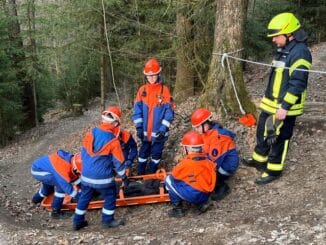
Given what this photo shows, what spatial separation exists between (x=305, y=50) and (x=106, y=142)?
10.0 feet

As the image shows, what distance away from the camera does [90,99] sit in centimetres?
3222

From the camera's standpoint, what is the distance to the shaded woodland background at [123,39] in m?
10.2

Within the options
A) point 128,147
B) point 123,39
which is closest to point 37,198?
point 128,147

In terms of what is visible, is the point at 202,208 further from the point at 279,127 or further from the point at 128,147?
the point at 128,147

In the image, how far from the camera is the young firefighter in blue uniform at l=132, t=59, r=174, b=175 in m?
7.60

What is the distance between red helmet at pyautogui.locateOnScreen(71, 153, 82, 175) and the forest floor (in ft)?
2.61

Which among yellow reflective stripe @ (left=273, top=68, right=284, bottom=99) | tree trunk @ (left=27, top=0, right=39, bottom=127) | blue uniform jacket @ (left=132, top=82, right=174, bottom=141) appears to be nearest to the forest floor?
blue uniform jacket @ (left=132, top=82, right=174, bottom=141)

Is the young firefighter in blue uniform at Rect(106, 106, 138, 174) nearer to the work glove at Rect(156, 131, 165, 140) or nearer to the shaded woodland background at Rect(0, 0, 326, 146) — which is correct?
the work glove at Rect(156, 131, 165, 140)

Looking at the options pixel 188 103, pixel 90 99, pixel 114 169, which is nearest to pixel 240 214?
pixel 114 169

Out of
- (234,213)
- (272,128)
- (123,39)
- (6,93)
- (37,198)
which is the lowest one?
(6,93)

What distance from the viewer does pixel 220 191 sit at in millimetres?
6676

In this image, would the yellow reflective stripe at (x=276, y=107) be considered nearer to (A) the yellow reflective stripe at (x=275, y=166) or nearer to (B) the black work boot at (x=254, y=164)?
(A) the yellow reflective stripe at (x=275, y=166)

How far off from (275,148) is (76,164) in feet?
10.2

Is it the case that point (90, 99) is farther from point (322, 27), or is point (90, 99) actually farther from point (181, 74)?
point (181, 74)
